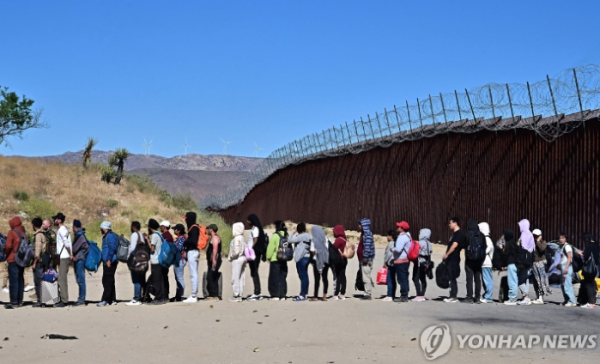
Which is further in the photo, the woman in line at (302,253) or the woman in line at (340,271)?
the woman in line at (340,271)

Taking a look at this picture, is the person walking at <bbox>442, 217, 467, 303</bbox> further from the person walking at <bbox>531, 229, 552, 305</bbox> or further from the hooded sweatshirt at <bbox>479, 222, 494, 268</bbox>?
the person walking at <bbox>531, 229, 552, 305</bbox>

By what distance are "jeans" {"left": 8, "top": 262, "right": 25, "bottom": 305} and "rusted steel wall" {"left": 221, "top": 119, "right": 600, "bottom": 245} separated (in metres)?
11.6

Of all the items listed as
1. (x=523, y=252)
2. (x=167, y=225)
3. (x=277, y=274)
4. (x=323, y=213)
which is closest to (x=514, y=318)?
(x=523, y=252)

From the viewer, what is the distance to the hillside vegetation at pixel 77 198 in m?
30.8

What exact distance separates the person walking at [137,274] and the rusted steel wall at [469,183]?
31.7 feet

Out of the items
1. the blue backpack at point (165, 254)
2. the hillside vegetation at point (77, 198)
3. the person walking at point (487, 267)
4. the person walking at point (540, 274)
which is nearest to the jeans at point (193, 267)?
the blue backpack at point (165, 254)

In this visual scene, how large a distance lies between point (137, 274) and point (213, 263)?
4.20ft

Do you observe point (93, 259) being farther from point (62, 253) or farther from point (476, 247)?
point (476, 247)

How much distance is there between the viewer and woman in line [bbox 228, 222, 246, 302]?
14.5m

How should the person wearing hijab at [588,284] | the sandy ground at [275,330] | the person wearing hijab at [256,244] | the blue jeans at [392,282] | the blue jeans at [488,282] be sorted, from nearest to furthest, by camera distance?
1. the sandy ground at [275,330]
2. the person wearing hijab at [588,284]
3. the blue jeans at [488,282]
4. the blue jeans at [392,282]
5. the person wearing hijab at [256,244]

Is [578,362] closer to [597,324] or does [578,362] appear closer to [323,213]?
[597,324]

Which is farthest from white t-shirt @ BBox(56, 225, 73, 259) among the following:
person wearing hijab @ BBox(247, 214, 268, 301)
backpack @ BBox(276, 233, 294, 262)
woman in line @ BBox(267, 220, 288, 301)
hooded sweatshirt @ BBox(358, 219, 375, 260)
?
hooded sweatshirt @ BBox(358, 219, 375, 260)

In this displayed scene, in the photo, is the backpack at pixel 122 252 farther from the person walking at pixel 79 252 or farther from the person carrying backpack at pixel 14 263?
the person carrying backpack at pixel 14 263

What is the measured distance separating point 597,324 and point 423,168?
15.5 meters
